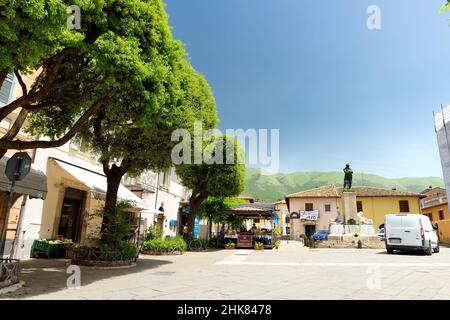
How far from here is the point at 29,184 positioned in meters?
9.20

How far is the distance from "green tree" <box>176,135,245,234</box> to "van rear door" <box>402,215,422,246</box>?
990 cm

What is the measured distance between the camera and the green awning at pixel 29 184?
8609 mm

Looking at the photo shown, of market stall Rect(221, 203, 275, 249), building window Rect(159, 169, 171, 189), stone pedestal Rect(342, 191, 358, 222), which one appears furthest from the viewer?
building window Rect(159, 169, 171, 189)

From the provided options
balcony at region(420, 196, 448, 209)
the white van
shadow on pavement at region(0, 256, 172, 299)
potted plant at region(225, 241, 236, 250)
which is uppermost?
balcony at region(420, 196, 448, 209)

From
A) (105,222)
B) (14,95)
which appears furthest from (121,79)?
(14,95)

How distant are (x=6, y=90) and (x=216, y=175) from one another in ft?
38.1

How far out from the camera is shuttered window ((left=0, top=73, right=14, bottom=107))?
11.0 metres

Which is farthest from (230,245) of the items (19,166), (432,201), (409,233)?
(432,201)

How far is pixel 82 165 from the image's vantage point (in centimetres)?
1553

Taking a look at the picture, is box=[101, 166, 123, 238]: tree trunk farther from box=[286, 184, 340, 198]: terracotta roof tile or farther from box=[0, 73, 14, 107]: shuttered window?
box=[286, 184, 340, 198]: terracotta roof tile

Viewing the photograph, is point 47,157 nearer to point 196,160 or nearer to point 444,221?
point 196,160

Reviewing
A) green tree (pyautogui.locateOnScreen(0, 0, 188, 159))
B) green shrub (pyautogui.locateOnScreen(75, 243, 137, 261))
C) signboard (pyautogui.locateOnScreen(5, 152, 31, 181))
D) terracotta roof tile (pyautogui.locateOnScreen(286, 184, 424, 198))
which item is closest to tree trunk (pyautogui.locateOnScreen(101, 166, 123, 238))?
green shrub (pyautogui.locateOnScreen(75, 243, 137, 261))

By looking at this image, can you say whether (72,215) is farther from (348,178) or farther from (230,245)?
(348,178)

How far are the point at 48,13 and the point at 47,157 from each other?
9909 millimetres
